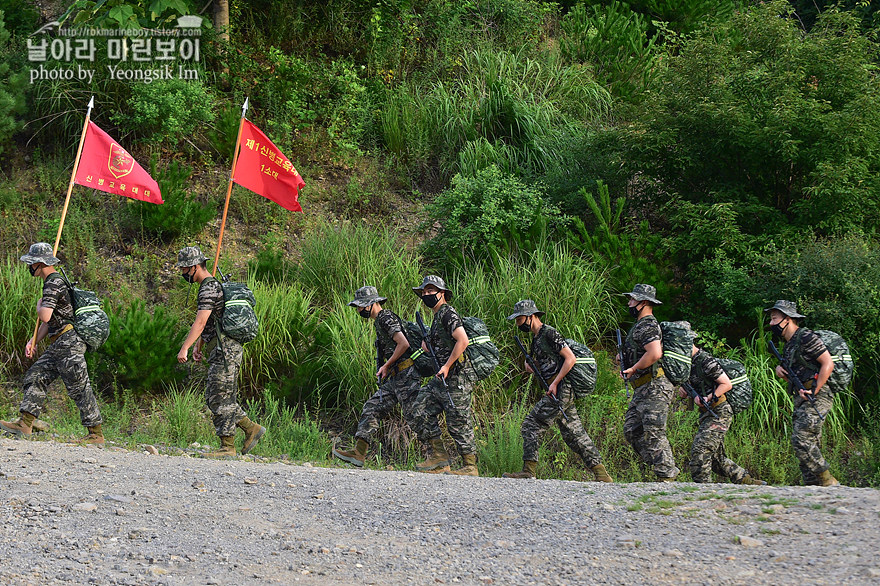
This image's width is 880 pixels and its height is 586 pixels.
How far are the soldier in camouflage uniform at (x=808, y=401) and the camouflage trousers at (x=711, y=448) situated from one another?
561 millimetres

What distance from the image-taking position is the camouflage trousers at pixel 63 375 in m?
7.73

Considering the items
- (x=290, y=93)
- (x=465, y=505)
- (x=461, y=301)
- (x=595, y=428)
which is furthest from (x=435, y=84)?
(x=465, y=505)

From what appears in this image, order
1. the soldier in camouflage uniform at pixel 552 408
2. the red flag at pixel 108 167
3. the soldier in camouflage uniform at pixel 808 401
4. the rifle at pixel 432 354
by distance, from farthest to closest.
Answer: the red flag at pixel 108 167 < the rifle at pixel 432 354 < the soldier in camouflage uniform at pixel 552 408 < the soldier in camouflage uniform at pixel 808 401

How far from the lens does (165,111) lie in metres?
12.9

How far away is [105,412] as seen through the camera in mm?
9266

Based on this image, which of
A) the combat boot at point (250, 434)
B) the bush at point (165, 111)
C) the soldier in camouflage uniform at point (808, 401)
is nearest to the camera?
the soldier in camouflage uniform at point (808, 401)

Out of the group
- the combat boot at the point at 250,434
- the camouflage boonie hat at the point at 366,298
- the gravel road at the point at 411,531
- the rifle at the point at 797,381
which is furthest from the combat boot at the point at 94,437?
the rifle at the point at 797,381

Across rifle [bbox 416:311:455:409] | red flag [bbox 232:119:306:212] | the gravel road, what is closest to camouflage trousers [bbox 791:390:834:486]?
the gravel road

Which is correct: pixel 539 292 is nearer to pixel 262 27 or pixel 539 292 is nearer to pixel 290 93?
pixel 290 93

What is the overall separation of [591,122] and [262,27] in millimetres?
5987

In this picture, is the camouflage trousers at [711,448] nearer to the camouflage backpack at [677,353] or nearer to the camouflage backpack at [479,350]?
the camouflage backpack at [677,353]

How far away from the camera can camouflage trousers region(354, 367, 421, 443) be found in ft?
26.0

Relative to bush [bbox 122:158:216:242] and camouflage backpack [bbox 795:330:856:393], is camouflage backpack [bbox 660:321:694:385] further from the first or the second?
bush [bbox 122:158:216:242]

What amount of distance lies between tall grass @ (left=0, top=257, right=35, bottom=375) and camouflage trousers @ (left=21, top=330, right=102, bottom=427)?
8.46ft
